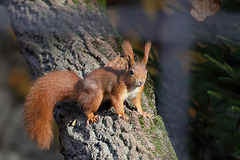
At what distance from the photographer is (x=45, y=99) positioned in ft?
4.51

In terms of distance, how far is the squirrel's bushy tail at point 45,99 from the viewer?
135cm

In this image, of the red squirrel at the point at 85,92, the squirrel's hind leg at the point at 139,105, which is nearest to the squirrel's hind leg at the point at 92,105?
the red squirrel at the point at 85,92

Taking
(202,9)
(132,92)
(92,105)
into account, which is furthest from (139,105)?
(202,9)

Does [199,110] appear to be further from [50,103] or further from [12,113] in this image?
[12,113]

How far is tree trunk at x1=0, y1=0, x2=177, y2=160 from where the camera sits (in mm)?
1184

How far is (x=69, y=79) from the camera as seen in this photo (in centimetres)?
139

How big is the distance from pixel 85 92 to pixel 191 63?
31.4 inches

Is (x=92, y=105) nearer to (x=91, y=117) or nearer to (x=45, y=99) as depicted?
(x=91, y=117)

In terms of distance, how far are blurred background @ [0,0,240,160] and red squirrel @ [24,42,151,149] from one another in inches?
9.1

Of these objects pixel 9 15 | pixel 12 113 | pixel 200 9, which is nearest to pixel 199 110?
pixel 200 9

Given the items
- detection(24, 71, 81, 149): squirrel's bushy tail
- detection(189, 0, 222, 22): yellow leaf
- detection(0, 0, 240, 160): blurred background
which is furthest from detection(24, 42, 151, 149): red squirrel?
detection(189, 0, 222, 22): yellow leaf

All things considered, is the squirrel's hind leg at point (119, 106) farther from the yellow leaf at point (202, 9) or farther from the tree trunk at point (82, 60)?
the yellow leaf at point (202, 9)

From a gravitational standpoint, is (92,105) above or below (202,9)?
below

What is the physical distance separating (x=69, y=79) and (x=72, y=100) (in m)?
Result: 0.08
